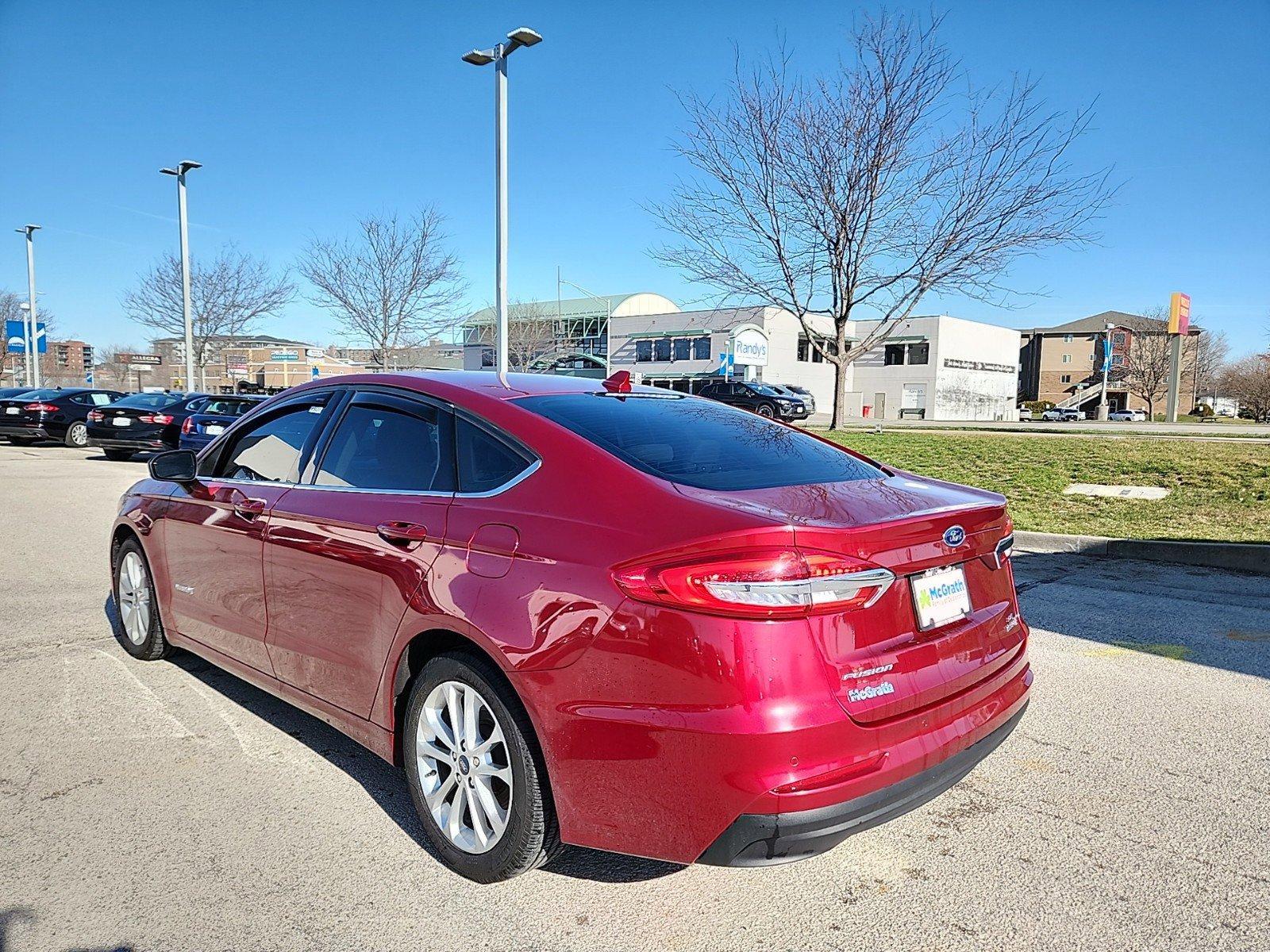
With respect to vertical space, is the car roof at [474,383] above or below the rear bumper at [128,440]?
above

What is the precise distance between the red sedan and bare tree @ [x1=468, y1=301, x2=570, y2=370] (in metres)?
49.6

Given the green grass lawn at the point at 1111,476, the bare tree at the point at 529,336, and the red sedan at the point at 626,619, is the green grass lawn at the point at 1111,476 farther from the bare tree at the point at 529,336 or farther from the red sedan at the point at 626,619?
the bare tree at the point at 529,336

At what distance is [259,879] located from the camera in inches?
109

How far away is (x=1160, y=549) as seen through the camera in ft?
26.8

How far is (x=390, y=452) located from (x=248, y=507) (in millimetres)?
917

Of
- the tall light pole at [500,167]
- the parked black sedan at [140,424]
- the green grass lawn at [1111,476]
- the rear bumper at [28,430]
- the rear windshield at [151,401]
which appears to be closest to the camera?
the green grass lawn at [1111,476]

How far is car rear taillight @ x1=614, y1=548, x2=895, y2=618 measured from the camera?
2.22 metres

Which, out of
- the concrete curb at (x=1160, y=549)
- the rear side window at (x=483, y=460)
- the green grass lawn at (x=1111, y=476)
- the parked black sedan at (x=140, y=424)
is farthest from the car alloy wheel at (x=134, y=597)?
the parked black sedan at (x=140, y=424)

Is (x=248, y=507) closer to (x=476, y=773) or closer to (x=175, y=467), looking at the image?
(x=175, y=467)

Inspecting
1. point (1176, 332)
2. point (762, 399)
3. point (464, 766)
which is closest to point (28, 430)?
point (762, 399)

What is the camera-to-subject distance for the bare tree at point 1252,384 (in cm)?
6425

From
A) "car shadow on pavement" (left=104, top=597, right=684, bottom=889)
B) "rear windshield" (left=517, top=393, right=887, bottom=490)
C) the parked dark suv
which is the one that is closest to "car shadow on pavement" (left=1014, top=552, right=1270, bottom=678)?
"rear windshield" (left=517, top=393, right=887, bottom=490)

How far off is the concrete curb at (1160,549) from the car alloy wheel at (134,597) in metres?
7.42

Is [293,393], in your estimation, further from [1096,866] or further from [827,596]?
[1096,866]
